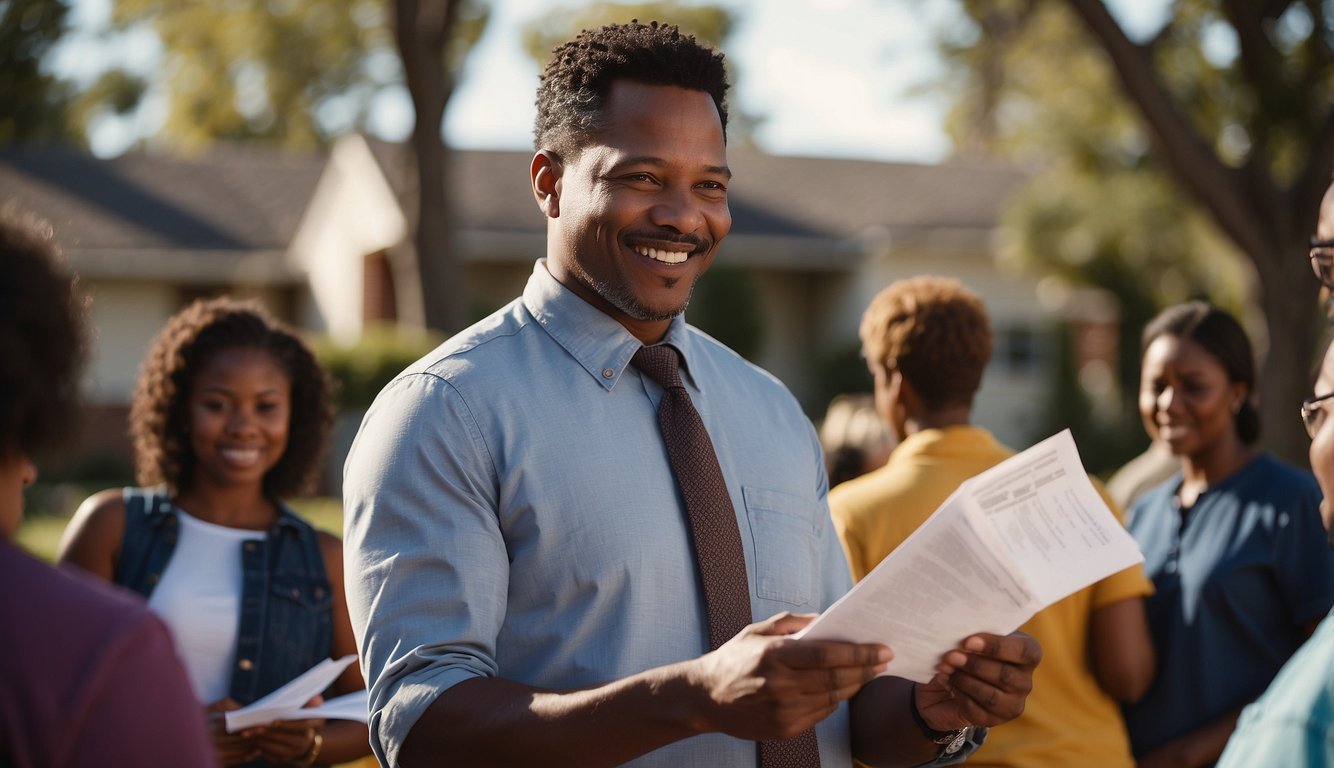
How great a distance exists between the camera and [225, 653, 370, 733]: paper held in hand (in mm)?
3572

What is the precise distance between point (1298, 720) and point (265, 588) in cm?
293

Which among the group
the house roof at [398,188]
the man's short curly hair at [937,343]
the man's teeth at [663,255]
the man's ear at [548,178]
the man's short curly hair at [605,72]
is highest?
the house roof at [398,188]

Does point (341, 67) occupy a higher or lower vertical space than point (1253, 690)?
higher

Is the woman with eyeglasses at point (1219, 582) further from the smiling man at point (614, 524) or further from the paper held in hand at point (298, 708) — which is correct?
the paper held in hand at point (298, 708)

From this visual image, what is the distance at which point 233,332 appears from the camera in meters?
4.37

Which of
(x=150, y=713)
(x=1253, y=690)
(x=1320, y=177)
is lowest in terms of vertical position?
(x=1253, y=690)

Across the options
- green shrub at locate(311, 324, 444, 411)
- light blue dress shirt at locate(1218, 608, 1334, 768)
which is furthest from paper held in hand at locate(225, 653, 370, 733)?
green shrub at locate(311, 324, 444, 411)

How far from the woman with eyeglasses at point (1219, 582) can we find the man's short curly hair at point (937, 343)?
82 centimetres

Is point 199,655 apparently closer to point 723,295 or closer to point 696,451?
point 696,451

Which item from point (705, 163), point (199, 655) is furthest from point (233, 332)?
point (705, 163)

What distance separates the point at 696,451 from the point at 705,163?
576 millimetres

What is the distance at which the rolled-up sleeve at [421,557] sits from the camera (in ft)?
8.06

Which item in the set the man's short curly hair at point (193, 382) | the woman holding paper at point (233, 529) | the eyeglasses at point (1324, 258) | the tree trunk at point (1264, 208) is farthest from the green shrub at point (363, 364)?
the eyeglasses at point (1324, 258)

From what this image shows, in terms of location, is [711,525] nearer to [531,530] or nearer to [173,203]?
[531,530]
